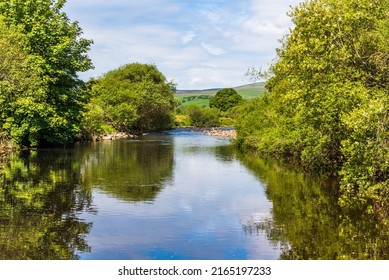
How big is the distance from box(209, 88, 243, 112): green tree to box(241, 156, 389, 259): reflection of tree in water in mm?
137689

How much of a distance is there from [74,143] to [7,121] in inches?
601

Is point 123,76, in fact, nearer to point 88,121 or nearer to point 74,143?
point 88,121

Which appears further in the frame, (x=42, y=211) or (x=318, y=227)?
(x=42, y=211)

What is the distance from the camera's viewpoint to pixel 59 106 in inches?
2125

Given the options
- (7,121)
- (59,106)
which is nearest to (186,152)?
(59,106)

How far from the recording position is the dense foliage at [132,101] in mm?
85812

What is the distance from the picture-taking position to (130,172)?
3516 cm

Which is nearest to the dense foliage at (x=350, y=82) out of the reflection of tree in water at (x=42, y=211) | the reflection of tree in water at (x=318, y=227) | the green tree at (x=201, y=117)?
the reflection of tree in water at (x=318, y=227)

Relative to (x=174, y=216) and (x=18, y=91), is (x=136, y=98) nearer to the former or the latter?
(x=18, y=91)

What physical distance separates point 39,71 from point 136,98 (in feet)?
158

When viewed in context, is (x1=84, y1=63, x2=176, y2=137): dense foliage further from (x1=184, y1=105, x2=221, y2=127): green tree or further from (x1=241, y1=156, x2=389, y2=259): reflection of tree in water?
(x1=241, y1=156, x2=389, y2=259): reflection of tree in water

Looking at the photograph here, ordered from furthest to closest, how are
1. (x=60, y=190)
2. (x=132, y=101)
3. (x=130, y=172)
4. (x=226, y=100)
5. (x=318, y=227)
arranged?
(x=226, y=100) → (x=132, y=101) → (x=130, y=172) → (x=60, y=190) → (x=318, y=227)

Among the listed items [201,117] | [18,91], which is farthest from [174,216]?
[201,117]

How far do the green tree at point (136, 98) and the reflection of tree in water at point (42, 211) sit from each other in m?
48.4
